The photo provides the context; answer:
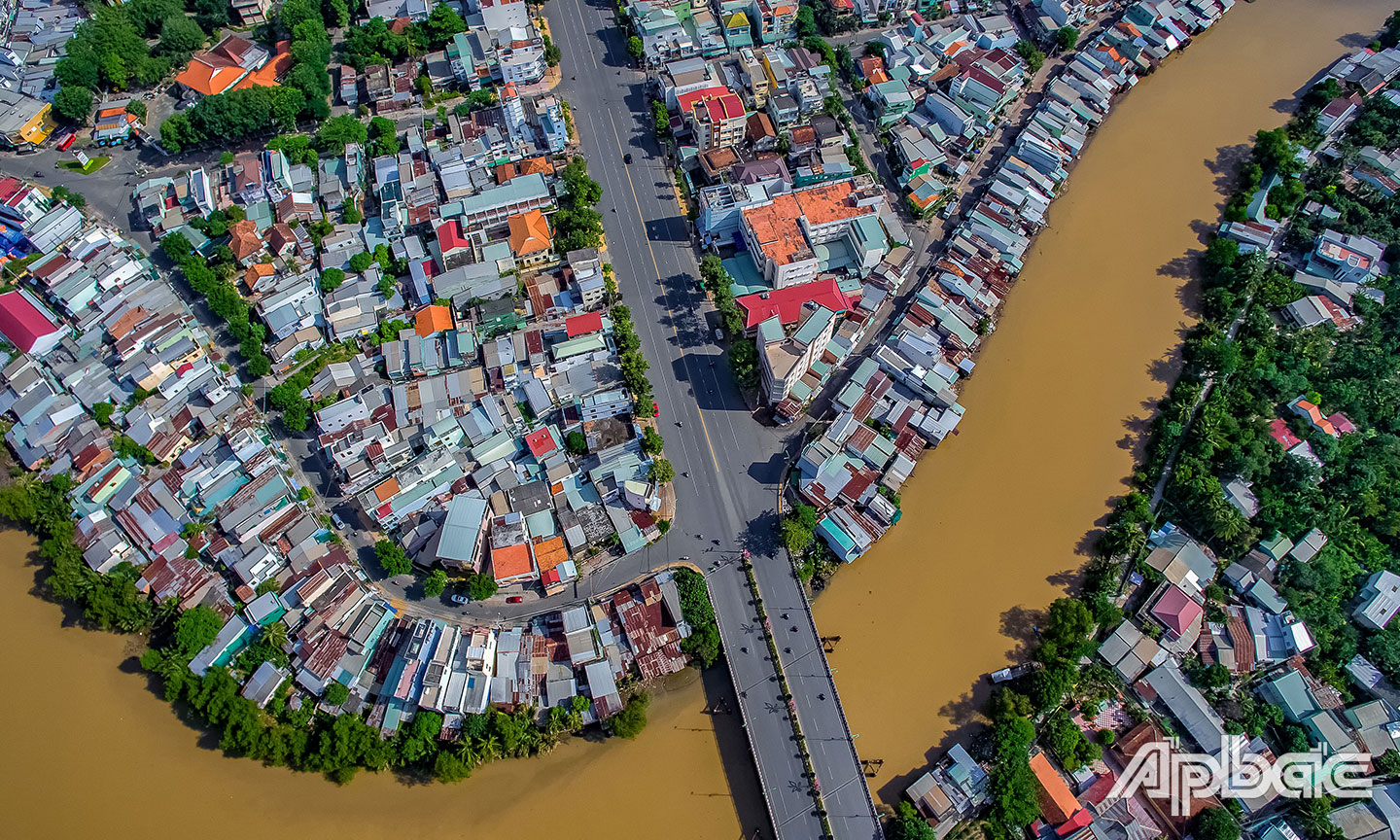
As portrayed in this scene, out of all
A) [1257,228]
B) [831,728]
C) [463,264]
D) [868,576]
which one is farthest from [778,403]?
[1257,228]

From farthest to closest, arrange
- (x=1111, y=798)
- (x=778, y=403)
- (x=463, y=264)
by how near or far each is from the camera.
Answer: (x=463, y=264) → (x=778, y=403) → (x=1111, y=798)

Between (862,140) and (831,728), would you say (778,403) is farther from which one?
→ (862,140)

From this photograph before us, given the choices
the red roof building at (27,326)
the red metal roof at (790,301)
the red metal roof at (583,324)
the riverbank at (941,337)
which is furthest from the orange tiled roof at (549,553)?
the red roof building at (27,326)

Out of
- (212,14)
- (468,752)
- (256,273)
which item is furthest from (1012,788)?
(212,14)

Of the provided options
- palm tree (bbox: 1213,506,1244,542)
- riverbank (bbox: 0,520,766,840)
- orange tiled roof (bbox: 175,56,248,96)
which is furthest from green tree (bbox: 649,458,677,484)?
orange tiled roof (bbox: 175,56,248,96)

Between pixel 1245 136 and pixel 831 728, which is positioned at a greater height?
pixel 1245 136

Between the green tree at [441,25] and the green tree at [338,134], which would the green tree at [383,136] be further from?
the green tree at [441,25]

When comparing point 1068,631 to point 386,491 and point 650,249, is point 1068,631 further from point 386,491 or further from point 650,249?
point 386,491
